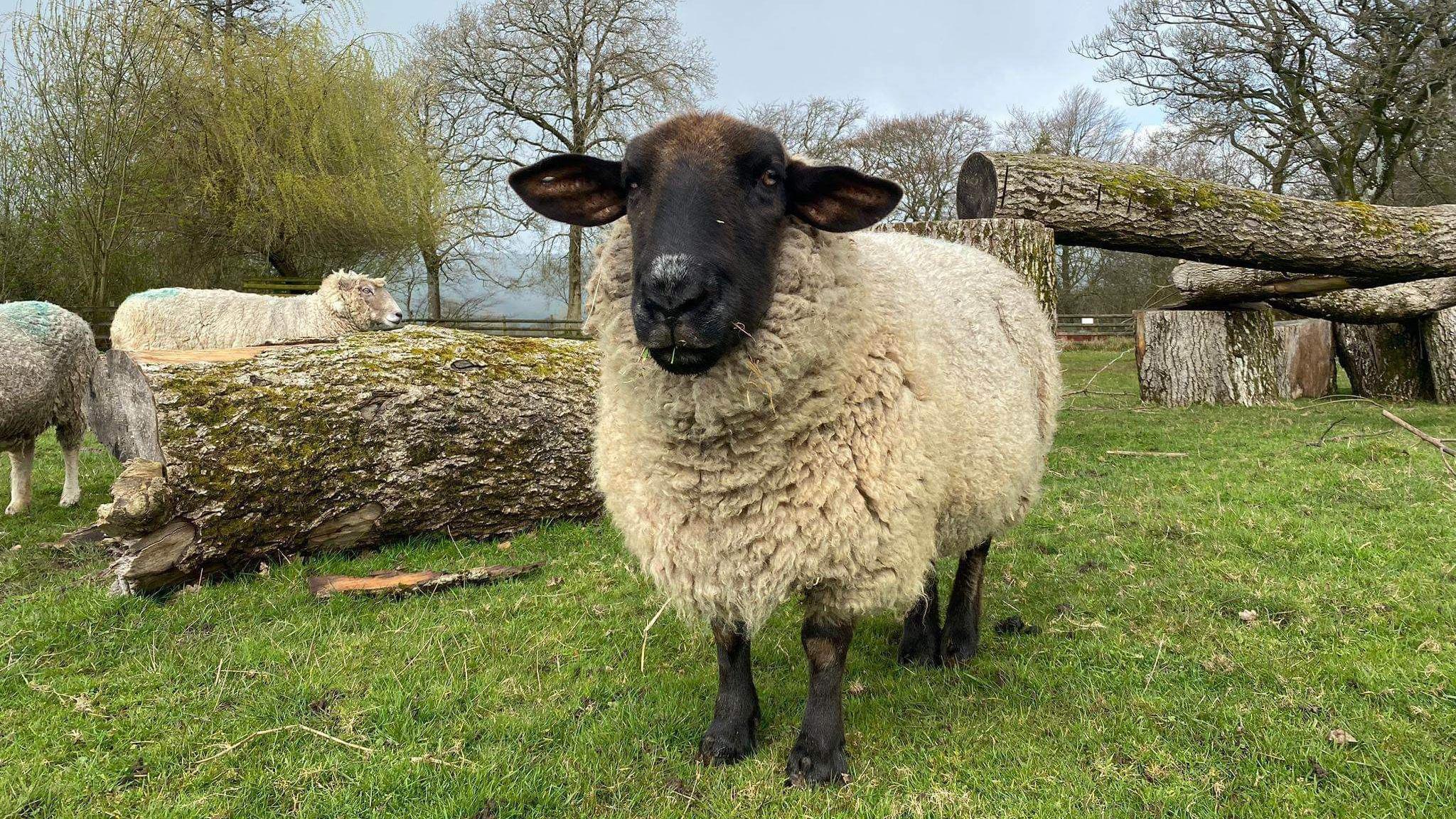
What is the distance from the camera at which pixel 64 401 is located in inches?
251

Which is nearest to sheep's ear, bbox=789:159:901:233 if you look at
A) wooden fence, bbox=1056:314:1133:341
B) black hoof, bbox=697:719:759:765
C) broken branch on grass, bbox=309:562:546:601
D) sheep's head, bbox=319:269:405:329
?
black hoof, bbox=697:719:759:765

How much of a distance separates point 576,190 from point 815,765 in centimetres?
230

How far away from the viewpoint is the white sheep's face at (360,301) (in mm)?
10617

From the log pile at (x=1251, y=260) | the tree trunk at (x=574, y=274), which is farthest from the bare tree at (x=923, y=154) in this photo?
the log pile at (x=1251, y=260)

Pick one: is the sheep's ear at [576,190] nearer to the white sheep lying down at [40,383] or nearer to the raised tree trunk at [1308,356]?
the white sheep lying down at [40,383]

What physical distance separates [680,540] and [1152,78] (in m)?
21.9

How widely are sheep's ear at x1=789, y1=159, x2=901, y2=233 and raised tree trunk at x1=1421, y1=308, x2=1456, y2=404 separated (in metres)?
12.7

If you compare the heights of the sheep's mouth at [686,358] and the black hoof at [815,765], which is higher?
the sheep's mouth at [686,358]

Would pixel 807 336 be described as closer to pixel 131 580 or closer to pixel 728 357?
pixel 728 357

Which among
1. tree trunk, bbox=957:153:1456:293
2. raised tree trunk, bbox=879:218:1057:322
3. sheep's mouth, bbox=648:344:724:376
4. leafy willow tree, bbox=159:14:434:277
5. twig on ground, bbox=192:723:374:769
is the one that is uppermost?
leafy willow tree, bbox=159:14:434:277

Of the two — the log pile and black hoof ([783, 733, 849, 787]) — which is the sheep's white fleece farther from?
the log pile

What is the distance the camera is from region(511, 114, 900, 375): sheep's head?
2.28 meters

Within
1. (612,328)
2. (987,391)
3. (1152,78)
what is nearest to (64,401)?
(612,328)

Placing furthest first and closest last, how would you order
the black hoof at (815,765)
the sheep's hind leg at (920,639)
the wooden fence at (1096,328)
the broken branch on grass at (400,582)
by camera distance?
the wooden fence at (1096,328) < the broken branch on grass at (400,582) < the sheep's hind leg at (920,639) < the black hoof at (815,765)
